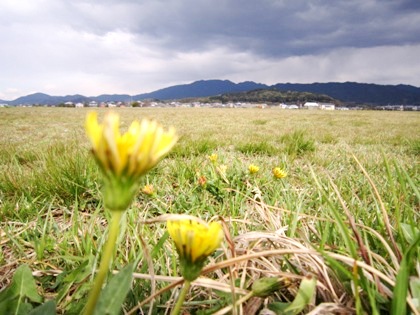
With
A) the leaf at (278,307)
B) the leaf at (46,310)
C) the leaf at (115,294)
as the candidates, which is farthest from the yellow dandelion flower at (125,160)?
the leaf at (278,307)

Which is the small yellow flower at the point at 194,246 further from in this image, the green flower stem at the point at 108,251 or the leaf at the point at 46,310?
the leaf at the point at 46,310

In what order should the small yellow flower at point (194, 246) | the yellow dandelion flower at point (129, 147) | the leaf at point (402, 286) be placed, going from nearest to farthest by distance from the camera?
the yellow dandelion flower at point (129, 147)
the small yellow flower at point (194, 246)
the leaf at point (402, 286)

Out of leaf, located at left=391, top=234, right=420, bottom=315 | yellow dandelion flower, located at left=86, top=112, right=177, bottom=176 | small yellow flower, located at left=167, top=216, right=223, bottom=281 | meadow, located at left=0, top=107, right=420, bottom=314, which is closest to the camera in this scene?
yellow dandelion flower, located at left=86, top=112, right=177, bottom=176

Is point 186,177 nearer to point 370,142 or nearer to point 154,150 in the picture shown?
point 154,150

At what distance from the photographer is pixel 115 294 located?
0.66 metres

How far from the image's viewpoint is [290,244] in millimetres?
1077

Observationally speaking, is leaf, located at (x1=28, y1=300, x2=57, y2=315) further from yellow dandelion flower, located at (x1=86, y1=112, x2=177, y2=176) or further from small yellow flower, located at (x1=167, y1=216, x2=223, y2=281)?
yellow dandelion flower, located at (x1=86, y1=112, x2=177, y2=176)

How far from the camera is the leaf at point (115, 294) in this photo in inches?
25.4

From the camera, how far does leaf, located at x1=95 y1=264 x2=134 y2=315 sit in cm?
64

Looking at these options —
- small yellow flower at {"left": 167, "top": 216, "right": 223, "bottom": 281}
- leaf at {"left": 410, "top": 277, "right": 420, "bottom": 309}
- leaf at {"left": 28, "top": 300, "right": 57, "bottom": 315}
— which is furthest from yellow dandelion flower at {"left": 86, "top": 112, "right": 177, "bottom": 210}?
leaf at {"left": 410, "top": 277, "right": 420, "bottom": 309}

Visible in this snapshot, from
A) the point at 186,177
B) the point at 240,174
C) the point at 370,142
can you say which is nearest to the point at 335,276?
the point at 240,174

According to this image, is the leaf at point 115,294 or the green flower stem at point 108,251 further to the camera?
the leaf at point 115,294

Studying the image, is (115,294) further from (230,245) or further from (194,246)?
(230,245)

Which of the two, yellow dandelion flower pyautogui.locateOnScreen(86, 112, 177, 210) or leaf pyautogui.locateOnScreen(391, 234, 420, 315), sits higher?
yellow dandelion flower pyautogui.locateOnScreen(86, 112, 177, 210)
